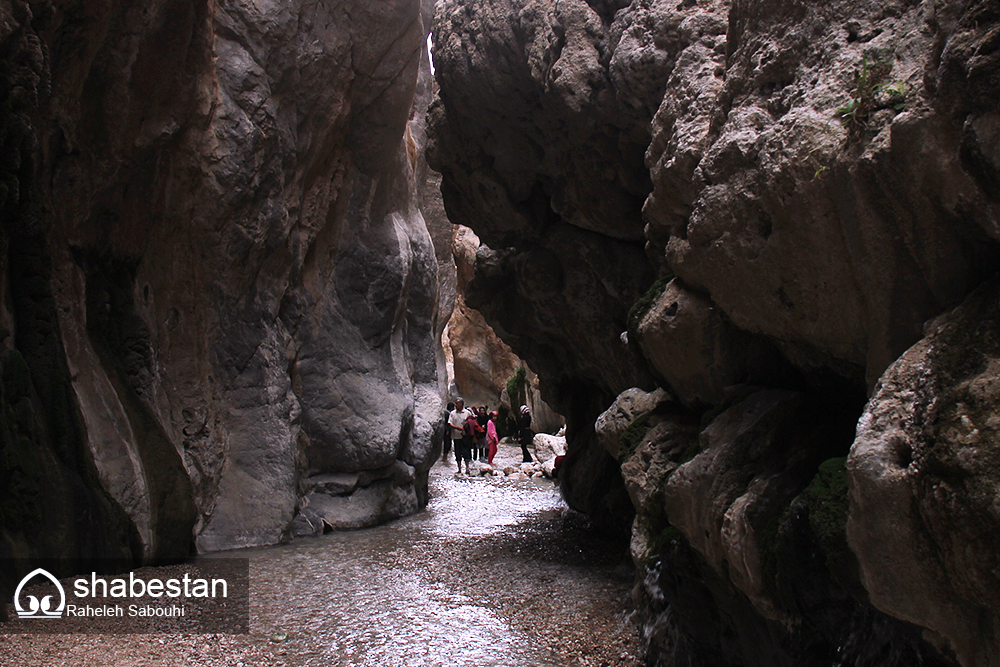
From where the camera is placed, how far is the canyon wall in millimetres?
2213

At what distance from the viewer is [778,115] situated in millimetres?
3424

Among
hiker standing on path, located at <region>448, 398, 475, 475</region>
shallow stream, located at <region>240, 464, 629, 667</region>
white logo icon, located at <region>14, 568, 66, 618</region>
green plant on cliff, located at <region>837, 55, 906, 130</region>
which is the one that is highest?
green plant on cliff, located at <region>837, 55, 906, 130</region>

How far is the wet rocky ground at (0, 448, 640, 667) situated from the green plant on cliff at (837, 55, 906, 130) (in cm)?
351

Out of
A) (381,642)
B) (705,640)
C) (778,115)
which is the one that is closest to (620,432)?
(705,640)

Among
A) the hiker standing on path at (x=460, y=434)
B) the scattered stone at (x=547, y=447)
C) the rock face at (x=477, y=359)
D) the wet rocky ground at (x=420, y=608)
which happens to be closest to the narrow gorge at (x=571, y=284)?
the wet rocky ground at (x=420, y=608)

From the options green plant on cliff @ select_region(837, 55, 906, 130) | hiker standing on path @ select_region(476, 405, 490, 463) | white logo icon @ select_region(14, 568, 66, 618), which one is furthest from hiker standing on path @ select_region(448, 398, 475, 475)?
green plant on cliff @ select_region(837, 55, 906, 130)

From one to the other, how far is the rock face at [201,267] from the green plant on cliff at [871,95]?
4.93 meters

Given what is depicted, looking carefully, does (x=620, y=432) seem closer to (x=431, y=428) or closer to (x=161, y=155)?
(x=161, y=155)

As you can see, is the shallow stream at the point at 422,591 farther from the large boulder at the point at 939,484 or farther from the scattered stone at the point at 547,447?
the scattered stone at the point at 547,447

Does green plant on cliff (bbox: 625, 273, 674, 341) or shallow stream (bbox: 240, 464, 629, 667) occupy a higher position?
green plant on cliff (bbox: 625, 273, 674, 341)

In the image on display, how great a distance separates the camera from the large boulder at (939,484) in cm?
204

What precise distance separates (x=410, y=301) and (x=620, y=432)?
7.95 metres

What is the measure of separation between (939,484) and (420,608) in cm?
441

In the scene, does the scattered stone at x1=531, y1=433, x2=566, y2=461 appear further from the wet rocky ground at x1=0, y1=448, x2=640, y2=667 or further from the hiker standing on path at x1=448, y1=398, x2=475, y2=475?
the wet rocky ground at x1=0, y1=448, x2=640, y2=667
